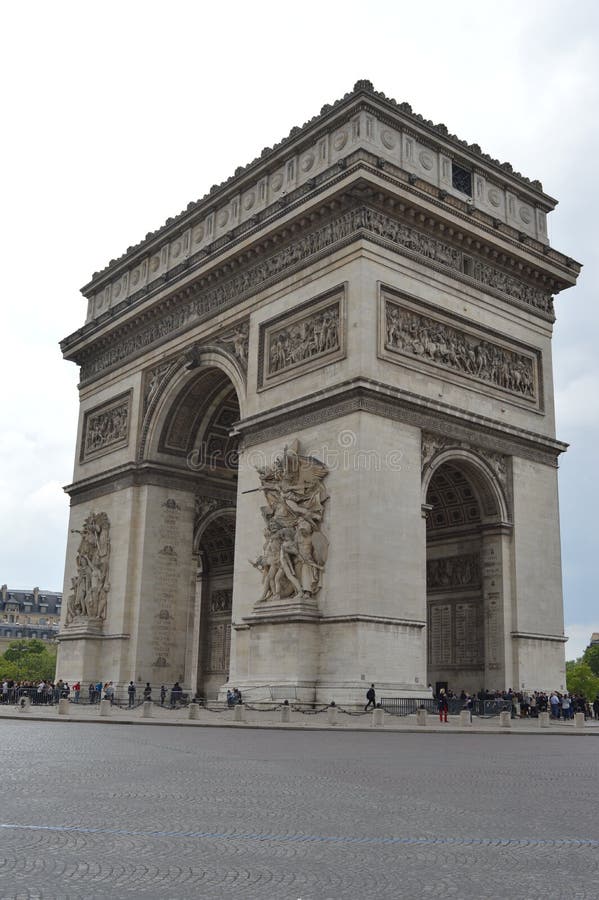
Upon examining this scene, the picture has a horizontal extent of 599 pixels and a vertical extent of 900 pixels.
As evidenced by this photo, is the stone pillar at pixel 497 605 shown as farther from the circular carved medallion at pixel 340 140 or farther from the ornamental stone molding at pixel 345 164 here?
the circular carved medallion at pixel 340 140

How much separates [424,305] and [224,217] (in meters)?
10.2

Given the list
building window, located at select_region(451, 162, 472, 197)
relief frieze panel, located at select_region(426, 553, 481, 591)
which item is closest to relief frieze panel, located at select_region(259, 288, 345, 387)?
building window, located at select_region(451, 162, 472, 197)

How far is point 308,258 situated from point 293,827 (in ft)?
84.2

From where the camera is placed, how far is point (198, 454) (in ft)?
130

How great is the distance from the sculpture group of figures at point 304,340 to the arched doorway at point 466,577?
5095 millimetres

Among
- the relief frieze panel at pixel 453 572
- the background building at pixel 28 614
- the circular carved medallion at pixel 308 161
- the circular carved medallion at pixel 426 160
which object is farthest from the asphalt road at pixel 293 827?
the background building at pixel 28 614

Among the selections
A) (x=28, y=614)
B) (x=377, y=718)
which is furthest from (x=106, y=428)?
(x=28, y=614)

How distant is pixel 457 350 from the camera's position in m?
31.3

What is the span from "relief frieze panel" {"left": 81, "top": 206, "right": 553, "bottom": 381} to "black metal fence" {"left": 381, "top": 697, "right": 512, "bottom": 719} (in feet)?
45.3

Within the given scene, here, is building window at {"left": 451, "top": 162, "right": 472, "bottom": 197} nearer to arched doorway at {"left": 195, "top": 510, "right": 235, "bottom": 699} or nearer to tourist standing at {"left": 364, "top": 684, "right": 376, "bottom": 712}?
arched doorway at {"left": 195, "top": 510, "right": 235, "bottom": 699}

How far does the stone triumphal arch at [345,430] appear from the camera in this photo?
91.0 ft

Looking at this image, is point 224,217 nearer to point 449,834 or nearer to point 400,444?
point 400,444

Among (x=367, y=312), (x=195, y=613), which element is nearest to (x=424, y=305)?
(x=367, y=312)

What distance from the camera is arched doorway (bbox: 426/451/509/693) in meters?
30.7
